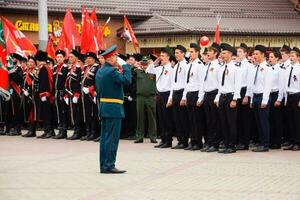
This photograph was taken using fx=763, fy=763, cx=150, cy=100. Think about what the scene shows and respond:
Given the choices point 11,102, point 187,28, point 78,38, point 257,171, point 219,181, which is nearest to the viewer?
point 219,181

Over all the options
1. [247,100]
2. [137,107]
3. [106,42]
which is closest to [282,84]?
[247,100]

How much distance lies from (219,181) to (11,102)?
10457 mm

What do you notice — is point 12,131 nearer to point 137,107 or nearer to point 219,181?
point 137,107

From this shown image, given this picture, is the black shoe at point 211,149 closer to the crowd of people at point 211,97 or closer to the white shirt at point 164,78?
the crowd of people at point 211,97

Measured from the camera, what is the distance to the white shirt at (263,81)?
15547mm

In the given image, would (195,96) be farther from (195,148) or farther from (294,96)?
(294,96)

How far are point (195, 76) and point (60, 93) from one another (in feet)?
15.3

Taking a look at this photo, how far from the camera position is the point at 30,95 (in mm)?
20266

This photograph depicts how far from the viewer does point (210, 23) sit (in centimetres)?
3775

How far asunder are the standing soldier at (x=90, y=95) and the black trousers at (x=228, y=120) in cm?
404

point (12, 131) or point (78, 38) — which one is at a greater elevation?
point (78, 38)

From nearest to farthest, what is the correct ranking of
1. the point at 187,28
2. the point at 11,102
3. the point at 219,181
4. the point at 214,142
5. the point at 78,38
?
the point at 219,181, the point at 214,142, the point at 11,102, the point at 78,38, the point at 187,28

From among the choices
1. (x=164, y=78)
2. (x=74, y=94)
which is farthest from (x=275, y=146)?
(x=74, y=94)

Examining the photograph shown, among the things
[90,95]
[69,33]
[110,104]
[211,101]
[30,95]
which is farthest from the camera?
[69,33]
